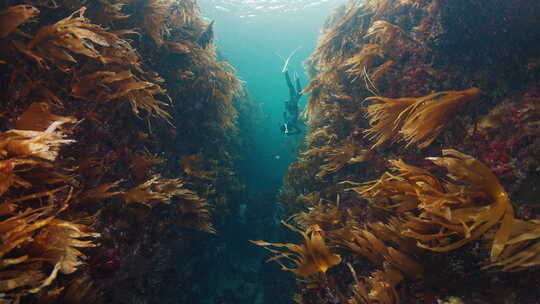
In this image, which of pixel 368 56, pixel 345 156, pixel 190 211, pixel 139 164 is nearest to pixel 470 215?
pixel 345 156

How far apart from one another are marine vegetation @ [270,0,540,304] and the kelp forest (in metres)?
0.01

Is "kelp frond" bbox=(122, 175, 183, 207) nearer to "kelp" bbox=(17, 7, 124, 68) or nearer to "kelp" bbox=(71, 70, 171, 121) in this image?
"kelp" bbox=(71, 70, 171, 121)

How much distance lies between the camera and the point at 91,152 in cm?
292

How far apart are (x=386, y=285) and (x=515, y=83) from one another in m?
2.43

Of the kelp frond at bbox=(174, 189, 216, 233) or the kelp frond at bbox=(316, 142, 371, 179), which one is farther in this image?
the kelp frond at bbox=(174, 189, 216, 233)

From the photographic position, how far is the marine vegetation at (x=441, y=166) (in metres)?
1.78

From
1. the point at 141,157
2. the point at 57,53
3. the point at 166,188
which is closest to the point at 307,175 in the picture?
the point at 166,188

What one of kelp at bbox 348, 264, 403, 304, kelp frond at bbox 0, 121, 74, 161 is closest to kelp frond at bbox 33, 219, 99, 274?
kelp frond at bbox 0, 121, 74, 161

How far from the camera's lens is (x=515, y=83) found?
252cm

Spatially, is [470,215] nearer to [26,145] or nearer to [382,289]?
[382,289]

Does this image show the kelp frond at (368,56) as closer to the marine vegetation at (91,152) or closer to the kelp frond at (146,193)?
the marine vegetation at (91,152)

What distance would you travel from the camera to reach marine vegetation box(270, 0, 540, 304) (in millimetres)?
1778

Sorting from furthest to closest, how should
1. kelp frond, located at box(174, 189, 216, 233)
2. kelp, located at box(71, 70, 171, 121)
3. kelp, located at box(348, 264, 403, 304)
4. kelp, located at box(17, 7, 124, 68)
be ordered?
kelp frond, located at box(174, 189, 216, 233) → kelp, located at box(71, 70, 171, 121) → kelp, located at box(17, 7, 124, 68) → kelp, located at box(348, 264, 403, 304)

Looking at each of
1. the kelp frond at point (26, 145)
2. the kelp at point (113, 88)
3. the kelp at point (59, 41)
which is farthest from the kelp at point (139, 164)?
the kelp frond at point (26, 145)
